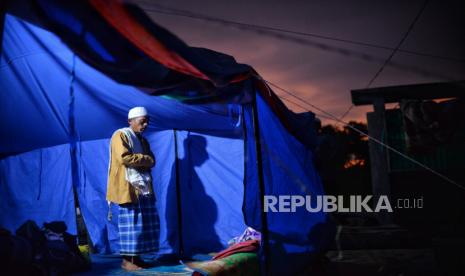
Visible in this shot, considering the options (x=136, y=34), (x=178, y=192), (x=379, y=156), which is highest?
(x=136, y=34)

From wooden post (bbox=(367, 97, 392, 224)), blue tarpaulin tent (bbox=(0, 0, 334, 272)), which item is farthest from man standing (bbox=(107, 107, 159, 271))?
wooden post (bbox=(367, 97, 392, 224))

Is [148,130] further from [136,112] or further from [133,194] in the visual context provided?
[133,194]

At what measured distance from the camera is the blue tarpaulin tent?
2541mm

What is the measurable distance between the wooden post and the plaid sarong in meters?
3.99

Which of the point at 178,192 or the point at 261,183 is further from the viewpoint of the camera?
the point at 178,192

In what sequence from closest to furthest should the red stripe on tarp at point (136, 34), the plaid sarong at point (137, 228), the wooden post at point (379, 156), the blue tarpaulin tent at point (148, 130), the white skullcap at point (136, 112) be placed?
the red stripe on tarp at point (136, 34), the blue tarpaulin tent at point (148, 130), the plaid sarong at point (137, 228), the white skullcap at point (136, 112), the wooden post at point (379, 156)

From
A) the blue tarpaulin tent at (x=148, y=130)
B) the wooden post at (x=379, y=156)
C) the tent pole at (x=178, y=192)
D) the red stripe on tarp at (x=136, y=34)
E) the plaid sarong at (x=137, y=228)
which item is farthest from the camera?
the wooden post at (x=379, y=156)

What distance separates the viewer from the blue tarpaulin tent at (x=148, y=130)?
2541 millimetres

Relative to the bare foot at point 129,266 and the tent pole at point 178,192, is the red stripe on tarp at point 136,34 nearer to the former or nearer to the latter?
the bare foot at point 129,266

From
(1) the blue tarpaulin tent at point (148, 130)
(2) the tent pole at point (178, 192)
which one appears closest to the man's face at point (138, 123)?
(1) the blue tarpaulin tent at point (148, 130)

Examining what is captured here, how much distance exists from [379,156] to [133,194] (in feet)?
14.1

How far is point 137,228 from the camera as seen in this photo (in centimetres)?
412

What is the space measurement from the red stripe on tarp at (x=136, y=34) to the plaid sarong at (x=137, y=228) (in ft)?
6.59

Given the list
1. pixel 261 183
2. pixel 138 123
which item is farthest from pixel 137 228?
pixel 261 183
